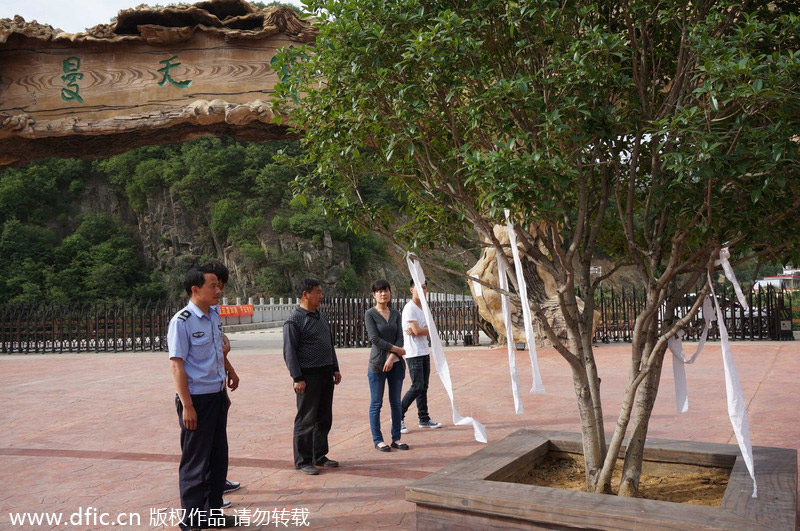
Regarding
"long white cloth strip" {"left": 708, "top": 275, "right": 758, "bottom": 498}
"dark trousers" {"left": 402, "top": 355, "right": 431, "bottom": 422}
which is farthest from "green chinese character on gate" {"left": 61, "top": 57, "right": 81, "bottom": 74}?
"long white cloth strip" {"left": 708, "top": 275, "right": 758, "bottom": 498}

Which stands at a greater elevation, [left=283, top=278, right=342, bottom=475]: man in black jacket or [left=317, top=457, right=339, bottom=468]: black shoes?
[left=283, top=278, right=342, bottom=475]: man in black jacket

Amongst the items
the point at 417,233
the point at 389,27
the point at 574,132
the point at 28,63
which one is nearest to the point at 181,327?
the point at 417,233

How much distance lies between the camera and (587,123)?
3.00m

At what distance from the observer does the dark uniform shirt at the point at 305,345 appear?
4.77 meters

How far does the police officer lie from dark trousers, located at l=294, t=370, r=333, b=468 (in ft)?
3.41

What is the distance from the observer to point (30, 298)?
38.2 m

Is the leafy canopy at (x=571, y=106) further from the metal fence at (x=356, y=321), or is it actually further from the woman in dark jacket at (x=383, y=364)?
the metal fence at (x=356, y=321)

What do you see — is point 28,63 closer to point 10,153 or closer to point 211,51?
point 10,153

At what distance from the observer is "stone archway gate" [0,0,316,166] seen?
9.02 metres

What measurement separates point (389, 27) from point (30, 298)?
137 feet

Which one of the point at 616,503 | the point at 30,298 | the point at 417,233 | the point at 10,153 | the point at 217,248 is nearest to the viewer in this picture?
the point at 616,503

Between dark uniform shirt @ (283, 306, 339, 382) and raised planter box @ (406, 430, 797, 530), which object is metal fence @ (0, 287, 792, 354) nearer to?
dark uniform shirt @ (283, 306, 339, 382)

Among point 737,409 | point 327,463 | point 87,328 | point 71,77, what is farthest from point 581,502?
point 87,328

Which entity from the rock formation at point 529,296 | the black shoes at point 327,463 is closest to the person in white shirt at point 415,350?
the black shoes at point 327,463
